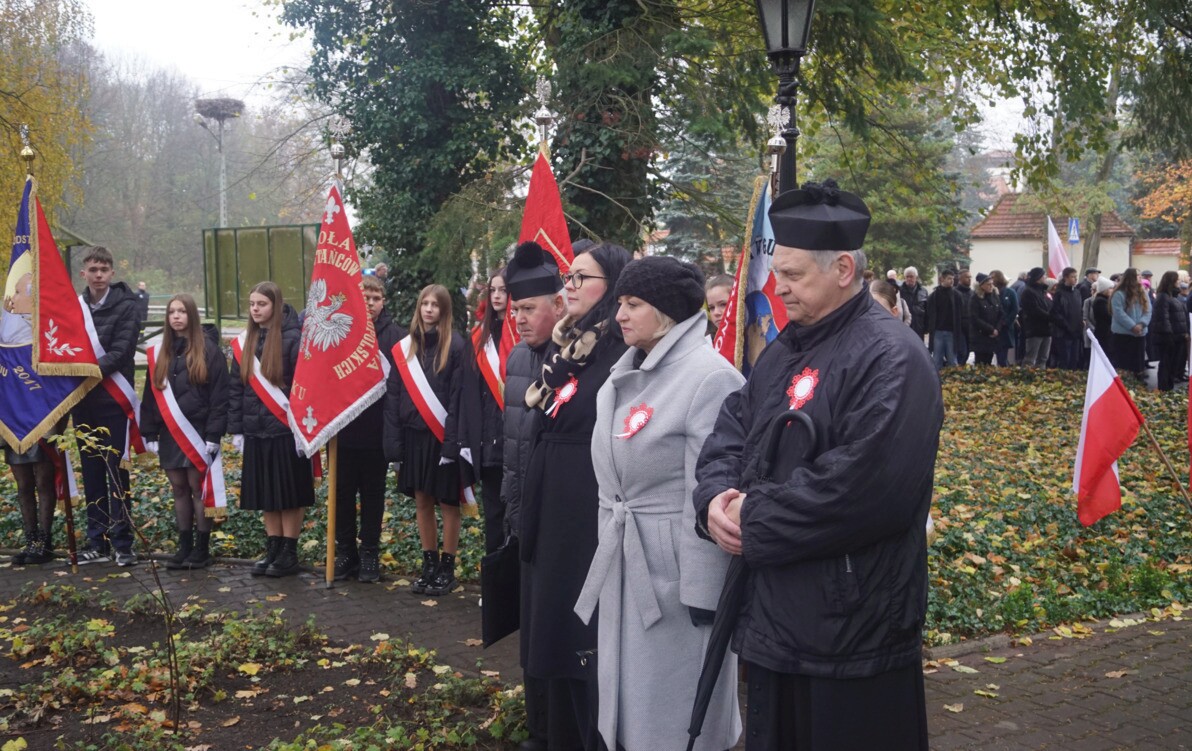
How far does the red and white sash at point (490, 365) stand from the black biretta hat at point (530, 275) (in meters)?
2.07

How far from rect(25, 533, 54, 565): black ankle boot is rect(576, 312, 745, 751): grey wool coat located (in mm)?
6645

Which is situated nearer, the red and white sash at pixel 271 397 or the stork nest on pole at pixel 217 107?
the red and white sash at pixel 271 397

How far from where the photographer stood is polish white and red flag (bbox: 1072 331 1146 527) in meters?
7.11

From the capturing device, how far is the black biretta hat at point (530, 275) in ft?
17.7

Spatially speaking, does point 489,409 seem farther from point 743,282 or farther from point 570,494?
point 570,494

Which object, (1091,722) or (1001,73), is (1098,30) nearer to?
(1001,73)

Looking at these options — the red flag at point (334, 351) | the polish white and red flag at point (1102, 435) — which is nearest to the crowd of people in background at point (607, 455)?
the red flag at point (334, 351)

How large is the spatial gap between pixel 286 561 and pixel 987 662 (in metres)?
4.97

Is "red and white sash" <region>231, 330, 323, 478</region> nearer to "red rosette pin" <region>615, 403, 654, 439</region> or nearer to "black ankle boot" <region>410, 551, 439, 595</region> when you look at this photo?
"black ankle boot" <region>410, 551, 439, 595</region>

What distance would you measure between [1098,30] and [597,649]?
15.6 metres

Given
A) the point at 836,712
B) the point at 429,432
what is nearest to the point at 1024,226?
the point at 429,432

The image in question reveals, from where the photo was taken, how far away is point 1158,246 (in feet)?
172

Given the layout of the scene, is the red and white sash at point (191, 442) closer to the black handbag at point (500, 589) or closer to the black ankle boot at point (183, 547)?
the black ankle boot at point (183, 547)

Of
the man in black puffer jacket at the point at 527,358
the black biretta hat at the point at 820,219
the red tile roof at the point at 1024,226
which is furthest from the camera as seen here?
the red tile roof at the point at 1024,226
